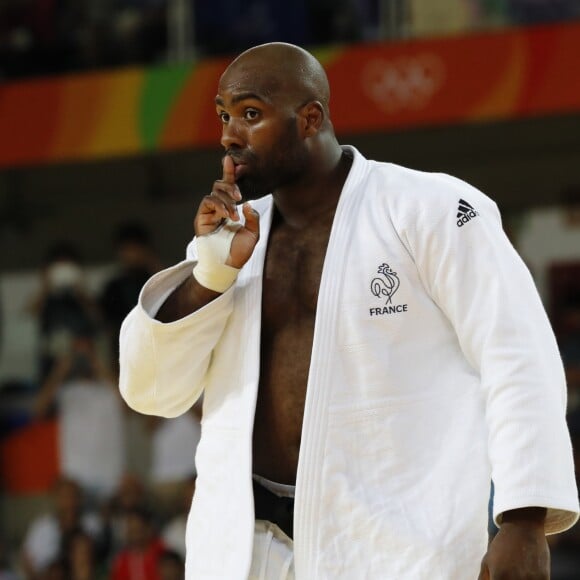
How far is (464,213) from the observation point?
2850 millimetres

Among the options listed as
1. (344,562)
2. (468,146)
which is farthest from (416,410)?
(468,146)

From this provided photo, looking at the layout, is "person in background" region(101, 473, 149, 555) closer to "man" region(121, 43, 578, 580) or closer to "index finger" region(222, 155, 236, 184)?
"man" region(121, 43, 578, 580)

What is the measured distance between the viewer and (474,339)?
2.78m

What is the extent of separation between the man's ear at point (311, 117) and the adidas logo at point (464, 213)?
0.42m

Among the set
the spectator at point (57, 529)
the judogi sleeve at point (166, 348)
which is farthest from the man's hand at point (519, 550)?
the spectator at point (57, 529)

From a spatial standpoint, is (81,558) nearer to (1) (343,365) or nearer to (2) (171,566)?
(2) (171,566)

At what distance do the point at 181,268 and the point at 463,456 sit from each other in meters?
0.82

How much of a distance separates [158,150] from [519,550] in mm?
5972

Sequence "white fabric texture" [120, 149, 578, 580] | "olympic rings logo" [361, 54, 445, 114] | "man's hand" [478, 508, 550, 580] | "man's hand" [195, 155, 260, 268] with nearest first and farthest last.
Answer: "man's hand" [478, 508, 550, 580], "white fabric texture" [120, 149, 578, 580], "man's hand" [195, 155, 260, 268], "olympic rings logo" [361, 54, 445, 114]

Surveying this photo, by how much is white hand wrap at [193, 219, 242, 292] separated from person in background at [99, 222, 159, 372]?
15.7 ft

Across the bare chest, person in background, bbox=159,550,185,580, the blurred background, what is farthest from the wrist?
person in background, bbox=159,550,185,580

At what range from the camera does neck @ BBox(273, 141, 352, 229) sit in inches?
122

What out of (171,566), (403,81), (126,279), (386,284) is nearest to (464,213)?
(386,284)

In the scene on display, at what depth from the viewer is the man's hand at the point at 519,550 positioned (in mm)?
2518
